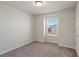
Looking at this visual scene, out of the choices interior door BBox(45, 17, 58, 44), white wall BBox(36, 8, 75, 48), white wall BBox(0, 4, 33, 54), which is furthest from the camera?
interior door BBox(45, 17, 58, 44)

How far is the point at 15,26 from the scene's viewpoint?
358cm

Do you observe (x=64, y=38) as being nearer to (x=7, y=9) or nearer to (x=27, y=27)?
(x=27, y=27)

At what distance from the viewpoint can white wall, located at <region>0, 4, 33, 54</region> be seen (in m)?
2.96

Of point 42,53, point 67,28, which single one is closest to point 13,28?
point 42,53

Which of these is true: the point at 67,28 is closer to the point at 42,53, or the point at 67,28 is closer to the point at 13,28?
the point at 42,53

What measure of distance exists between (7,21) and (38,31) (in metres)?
2.58

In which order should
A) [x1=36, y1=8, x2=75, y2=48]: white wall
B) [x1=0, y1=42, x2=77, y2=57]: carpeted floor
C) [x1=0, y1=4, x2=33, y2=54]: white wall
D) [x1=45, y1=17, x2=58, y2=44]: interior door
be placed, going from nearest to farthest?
[x1=0, y1=42, x2=77, y2=57]: carpeted floor
[x1=0, y1=4, x2=33, y2=54]: white wall
[x1=36, y1=8, x2=75, y2=48]: white wall
[x1=45, y1=17, x2=58, y2=44]: interior door

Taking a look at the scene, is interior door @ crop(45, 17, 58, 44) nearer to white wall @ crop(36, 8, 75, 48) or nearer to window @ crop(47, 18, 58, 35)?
window @ crop(47, 18, 58, 35)

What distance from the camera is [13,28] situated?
11.4 feet

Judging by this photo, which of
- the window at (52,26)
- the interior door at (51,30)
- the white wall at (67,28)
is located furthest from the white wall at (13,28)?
the white wall at (67,28)

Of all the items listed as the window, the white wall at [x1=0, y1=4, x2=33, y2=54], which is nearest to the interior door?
the window

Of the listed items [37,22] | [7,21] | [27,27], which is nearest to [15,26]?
[7,21]

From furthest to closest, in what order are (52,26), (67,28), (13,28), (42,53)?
(52,26) < (67,28) < (13,28) < (42,53)

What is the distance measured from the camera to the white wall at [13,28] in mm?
2961
